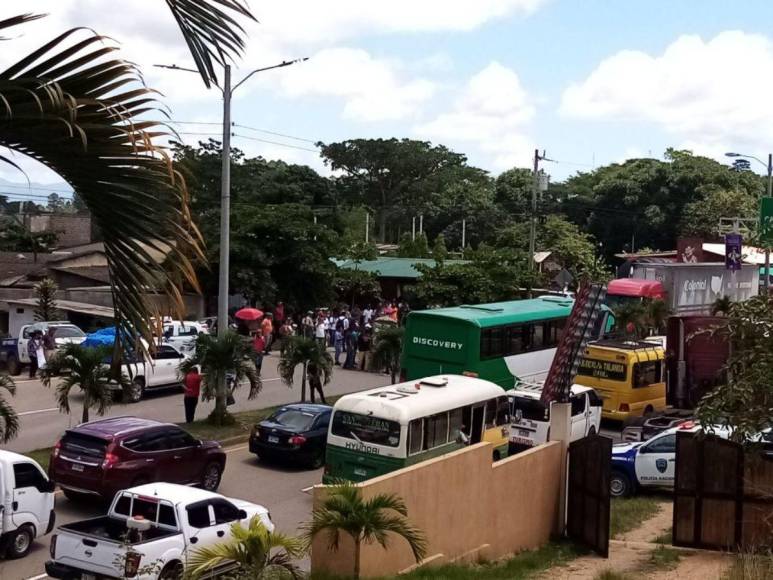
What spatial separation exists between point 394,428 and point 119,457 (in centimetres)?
452

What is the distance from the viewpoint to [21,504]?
13.5 metres

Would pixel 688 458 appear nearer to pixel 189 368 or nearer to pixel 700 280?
pixel 189 368

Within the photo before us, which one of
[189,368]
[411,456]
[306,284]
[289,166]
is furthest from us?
[289,166]

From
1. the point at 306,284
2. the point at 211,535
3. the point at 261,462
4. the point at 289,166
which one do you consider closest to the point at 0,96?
the point at 211,535

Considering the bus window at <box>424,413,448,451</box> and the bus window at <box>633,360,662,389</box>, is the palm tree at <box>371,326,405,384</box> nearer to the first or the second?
the bus window at <box>633,360,662,389</box>

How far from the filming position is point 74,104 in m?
3.33

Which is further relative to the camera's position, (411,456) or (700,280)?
(700,280)

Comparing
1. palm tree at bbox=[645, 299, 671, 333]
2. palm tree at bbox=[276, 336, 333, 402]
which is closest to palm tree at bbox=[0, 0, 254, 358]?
palm tree at bbox=[276, 336, 333, 402]

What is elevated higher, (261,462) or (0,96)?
(0,96)

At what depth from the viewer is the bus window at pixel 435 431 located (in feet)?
57.2

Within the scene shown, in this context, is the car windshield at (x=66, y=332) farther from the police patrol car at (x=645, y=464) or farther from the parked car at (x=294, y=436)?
the police patrol car at (x=645, y=464)

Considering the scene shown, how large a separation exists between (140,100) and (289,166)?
4930 cm

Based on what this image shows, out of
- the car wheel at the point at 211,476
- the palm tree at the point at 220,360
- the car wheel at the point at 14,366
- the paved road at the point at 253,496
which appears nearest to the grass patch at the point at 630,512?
the paved road at the point at 253,496

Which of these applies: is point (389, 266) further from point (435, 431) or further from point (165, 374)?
point (435, 431)
